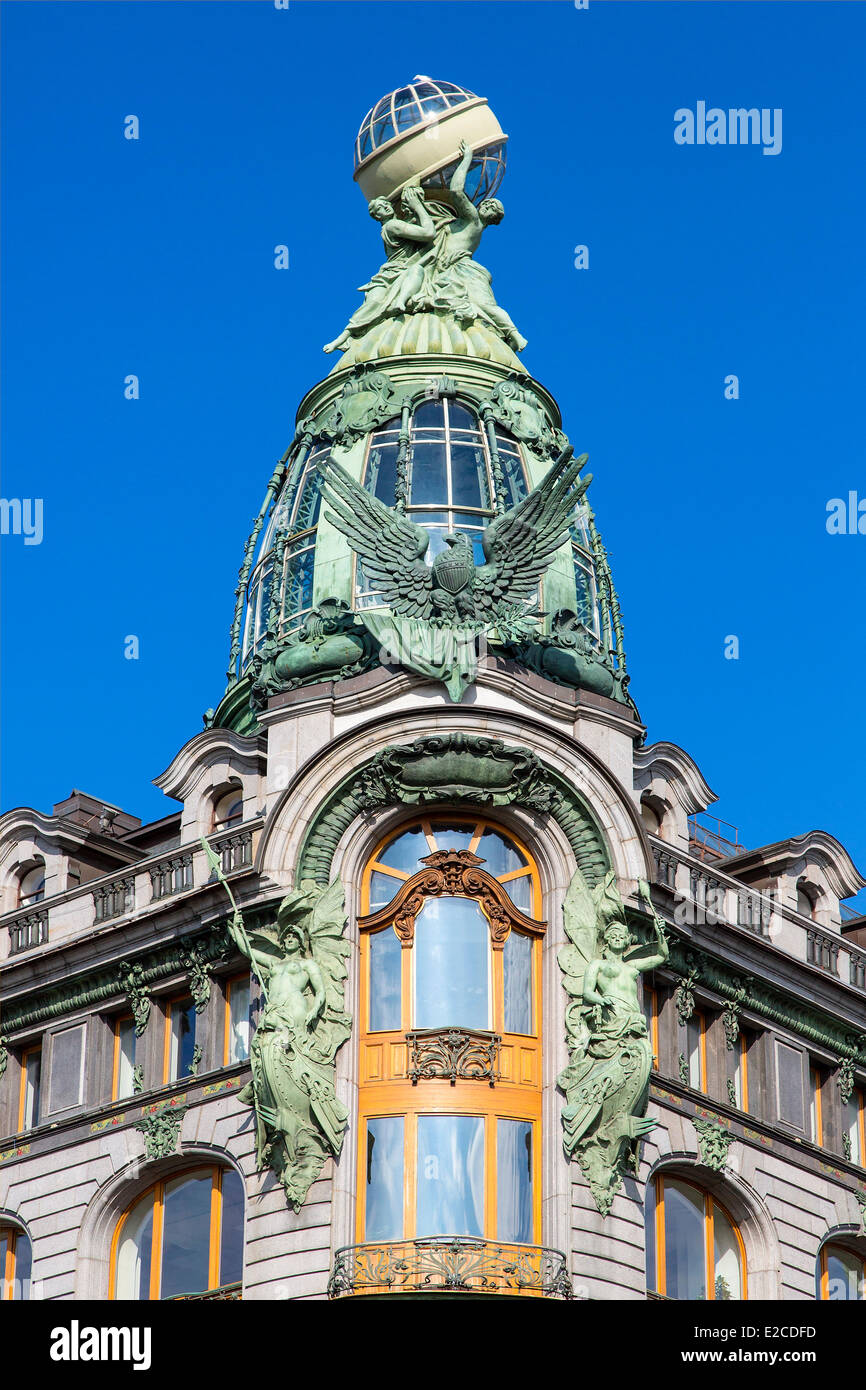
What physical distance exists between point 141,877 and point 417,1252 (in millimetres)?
9962

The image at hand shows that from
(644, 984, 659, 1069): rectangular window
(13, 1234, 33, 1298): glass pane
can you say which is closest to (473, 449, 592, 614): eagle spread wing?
(644, 984, 659, 1069): rectangular window

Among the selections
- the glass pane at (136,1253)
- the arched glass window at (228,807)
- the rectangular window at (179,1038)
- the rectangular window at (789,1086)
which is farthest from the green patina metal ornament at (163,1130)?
the rectangular window at (789,1086)

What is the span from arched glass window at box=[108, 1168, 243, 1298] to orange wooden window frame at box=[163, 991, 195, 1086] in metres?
1.69

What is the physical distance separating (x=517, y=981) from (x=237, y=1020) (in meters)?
4.93

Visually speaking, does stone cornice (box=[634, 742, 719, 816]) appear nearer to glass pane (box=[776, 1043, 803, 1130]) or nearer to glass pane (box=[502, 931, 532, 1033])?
glass pane (box=[776, 1043, 803, 1130])

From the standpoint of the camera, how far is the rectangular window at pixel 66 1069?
50.0 metres

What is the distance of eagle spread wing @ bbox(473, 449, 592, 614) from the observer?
4928cm

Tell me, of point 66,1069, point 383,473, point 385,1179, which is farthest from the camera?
point 383,473

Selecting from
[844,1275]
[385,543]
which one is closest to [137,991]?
[385,543]

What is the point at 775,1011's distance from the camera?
5166 cm

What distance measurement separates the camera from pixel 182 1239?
4769cm

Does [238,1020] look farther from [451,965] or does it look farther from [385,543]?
[385,543]
